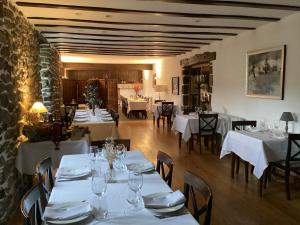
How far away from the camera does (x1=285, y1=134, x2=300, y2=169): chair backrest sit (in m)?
3.51

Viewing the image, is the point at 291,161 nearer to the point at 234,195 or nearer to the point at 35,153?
the point at 234,195

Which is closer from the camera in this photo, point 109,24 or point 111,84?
point 109,24

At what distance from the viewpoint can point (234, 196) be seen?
3768 millimetres

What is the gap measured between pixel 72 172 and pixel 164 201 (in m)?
0.94

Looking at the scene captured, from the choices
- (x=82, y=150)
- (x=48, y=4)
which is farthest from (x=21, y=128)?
(x=48, y=4)

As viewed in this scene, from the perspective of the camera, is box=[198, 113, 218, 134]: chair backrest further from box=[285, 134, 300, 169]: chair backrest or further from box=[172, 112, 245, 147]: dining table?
box=[285, 134, 300, 169]: chair backrest

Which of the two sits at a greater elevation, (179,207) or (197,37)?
(197,37)

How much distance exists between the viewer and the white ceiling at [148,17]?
3.78 m

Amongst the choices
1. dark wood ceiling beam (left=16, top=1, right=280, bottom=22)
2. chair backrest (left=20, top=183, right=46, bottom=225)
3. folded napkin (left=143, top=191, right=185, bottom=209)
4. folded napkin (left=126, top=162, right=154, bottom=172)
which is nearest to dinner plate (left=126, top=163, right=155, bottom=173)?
folded napkin (left=126, top=162, right=154, bottom=172)

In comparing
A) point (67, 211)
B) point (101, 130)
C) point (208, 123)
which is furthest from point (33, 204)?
point (208, 123)

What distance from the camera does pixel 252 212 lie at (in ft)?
10.8

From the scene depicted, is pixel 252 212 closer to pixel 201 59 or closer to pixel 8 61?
pixel 8 61

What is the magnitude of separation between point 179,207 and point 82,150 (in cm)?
248

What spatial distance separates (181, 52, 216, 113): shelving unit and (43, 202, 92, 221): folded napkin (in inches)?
261
